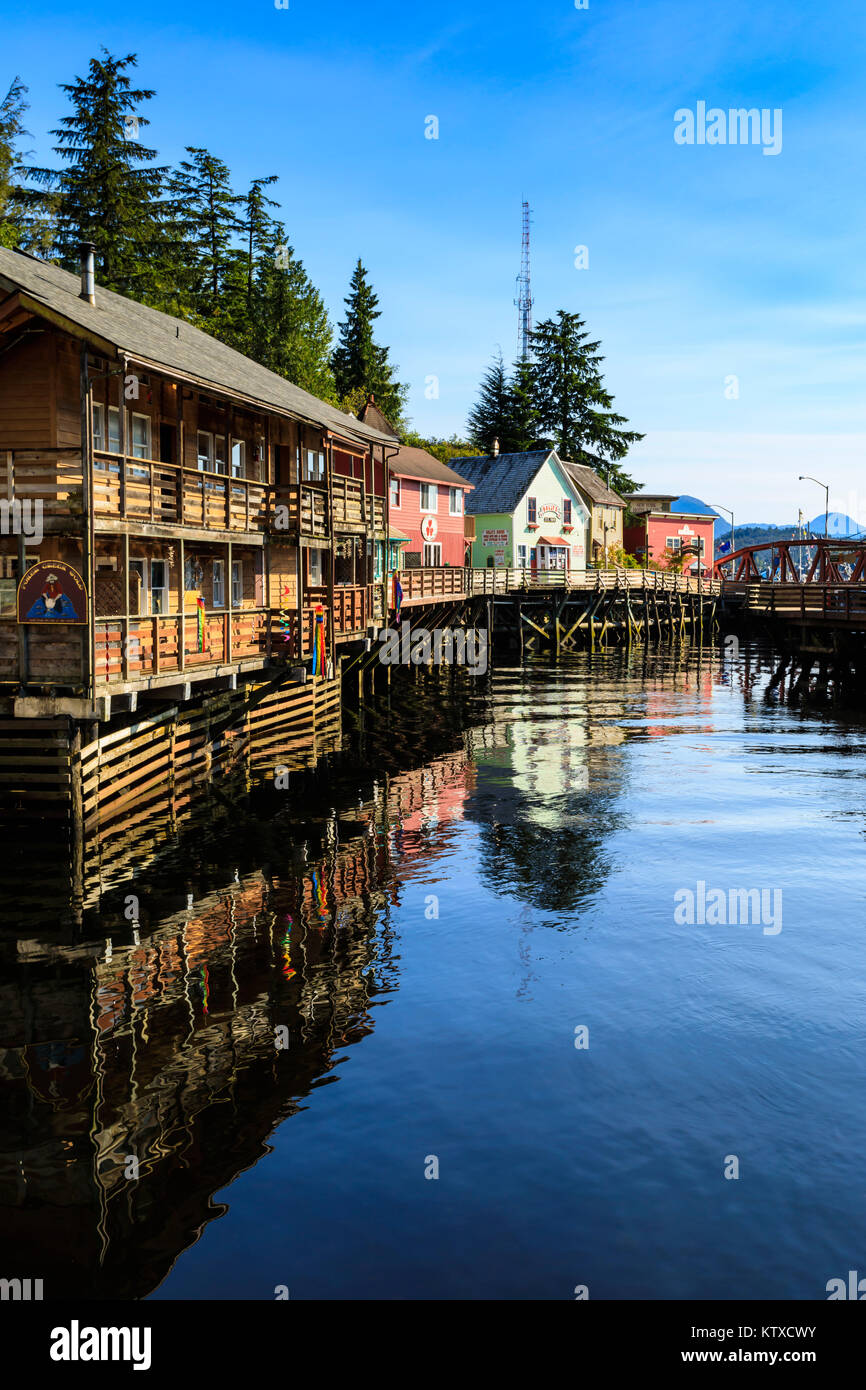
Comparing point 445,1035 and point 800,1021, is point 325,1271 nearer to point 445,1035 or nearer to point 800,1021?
point 445,1035

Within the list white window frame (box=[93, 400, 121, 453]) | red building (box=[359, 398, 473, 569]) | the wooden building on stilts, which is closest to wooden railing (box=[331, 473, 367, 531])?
the wooden building on stilts

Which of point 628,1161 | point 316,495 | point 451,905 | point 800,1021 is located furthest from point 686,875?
point 316,495

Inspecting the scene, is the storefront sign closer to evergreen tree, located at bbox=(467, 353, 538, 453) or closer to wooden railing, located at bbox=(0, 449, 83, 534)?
wooden railing, located at bbox=(0, 449, 83, 534)

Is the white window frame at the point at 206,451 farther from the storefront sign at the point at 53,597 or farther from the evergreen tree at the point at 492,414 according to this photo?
the evergreen tree at the point at 492,414

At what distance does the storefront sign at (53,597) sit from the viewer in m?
17.4

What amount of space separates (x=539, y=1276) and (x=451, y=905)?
9.13 m

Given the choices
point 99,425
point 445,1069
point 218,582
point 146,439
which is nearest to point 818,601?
point 218,582

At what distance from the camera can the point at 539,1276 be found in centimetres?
794

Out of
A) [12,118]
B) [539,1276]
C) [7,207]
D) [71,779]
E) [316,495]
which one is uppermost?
[12,118]

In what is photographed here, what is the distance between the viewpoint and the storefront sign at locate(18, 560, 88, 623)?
1742 cm

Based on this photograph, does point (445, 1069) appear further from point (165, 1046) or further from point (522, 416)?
point (522, 416)

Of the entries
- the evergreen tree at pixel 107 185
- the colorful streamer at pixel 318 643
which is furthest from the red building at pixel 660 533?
the colorful streamer at pixel 318 643
